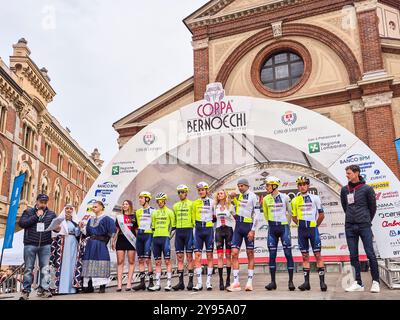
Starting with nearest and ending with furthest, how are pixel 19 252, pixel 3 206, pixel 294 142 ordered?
pixel 294 142 < pixel 19 252 < pixel 3 206

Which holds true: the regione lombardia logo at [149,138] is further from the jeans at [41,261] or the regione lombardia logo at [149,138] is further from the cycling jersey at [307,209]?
the cycling jersey at [307,209]

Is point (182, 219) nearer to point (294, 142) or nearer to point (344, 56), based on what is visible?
point (294, 142)

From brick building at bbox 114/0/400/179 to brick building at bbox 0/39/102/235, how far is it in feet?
30.2

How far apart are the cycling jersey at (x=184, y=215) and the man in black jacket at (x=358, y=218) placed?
9.96ft

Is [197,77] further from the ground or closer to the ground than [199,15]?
closer to the ground

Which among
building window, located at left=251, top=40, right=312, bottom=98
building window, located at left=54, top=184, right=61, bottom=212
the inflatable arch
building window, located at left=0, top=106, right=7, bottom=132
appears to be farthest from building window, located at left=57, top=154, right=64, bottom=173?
the inflatable arch

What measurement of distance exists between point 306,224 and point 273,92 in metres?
11.4

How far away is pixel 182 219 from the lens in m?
8.06

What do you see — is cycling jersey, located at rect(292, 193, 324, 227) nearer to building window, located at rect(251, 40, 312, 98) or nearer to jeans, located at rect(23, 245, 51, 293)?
jeans, located at rect(23, 245, 51, 293)

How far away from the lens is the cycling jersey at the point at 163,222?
8250 millimetres

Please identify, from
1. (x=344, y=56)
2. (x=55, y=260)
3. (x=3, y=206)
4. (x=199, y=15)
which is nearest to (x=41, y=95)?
(x=3, y=206)

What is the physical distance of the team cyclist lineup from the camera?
731 centimetres

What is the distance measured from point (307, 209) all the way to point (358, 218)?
92 cm

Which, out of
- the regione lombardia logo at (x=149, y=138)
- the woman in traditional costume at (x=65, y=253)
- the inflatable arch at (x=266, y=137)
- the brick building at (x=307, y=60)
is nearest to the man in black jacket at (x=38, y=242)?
the woman in traditional costume at (x=65, y=253)
